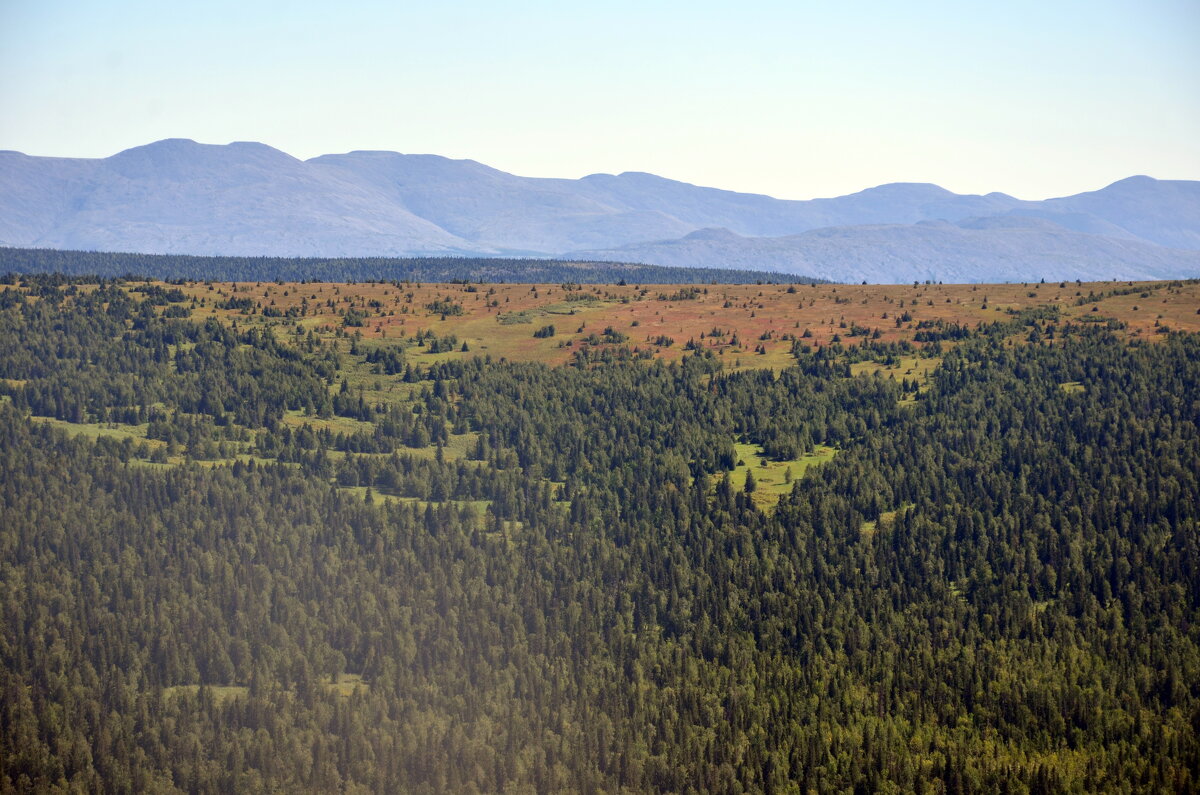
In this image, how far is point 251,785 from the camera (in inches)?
6919

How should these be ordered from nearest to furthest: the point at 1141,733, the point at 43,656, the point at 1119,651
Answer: the point at 1141,733 → the point at 1119,651 → the point at 43,656

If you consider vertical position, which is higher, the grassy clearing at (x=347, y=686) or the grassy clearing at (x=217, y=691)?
the grassy clearing at (x=347, y=686)

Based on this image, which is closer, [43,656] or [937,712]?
[937,712]

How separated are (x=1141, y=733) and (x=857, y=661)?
37.2 meters

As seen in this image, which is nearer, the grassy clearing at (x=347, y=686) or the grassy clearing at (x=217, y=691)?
the grassy clearing at (x=347, y=686)

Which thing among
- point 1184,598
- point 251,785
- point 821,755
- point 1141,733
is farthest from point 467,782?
point 1184,598

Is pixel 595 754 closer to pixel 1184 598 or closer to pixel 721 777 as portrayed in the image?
pixel 721 777

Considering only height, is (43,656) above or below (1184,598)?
below

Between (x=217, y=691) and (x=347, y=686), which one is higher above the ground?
(x=347, y=686)

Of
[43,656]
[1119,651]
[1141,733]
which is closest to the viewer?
[1141,733]

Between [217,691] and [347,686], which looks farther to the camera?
[217,691]

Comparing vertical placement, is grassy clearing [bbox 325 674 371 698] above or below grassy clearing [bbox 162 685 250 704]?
above

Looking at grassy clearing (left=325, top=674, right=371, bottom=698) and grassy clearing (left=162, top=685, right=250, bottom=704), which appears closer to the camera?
grassy clearing (left=325, top=674, right=371, bottom=698)

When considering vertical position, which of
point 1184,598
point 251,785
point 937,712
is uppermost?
point 1184,598
